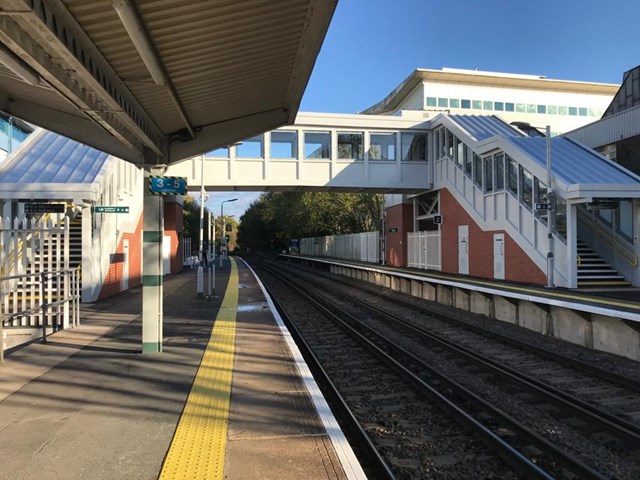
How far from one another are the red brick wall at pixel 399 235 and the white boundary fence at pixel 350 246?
326 centimetres

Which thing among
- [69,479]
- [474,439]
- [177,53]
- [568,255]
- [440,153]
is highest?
[440,153]

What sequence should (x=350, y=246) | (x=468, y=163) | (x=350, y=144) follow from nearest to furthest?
(x=468, y=163), (x=350, y=144), (x=350, y=246)

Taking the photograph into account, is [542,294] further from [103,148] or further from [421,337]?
[103,148]

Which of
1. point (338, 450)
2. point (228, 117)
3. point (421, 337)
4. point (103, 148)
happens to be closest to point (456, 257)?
point (421, 337)

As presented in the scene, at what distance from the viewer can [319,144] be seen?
26.0m

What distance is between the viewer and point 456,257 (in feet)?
74.4

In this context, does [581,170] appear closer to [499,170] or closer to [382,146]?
[499,170]

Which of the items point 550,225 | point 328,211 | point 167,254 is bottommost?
point 167,254

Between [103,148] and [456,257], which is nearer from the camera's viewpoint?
[103,148]

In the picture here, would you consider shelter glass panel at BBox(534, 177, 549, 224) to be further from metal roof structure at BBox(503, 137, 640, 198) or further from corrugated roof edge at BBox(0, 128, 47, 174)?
corrugated roof edge at BBox(0, 128, 47, 174)

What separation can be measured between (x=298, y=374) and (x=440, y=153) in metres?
20.9

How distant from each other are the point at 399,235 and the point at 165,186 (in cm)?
2365

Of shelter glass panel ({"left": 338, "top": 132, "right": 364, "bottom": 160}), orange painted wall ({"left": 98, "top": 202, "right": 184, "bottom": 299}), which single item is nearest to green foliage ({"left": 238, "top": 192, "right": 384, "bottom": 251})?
shelter glass panel ({"left": 338, "top": 132, "right": 364, "bottom": 160})

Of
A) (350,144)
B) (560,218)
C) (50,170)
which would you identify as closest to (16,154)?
(50,170)
